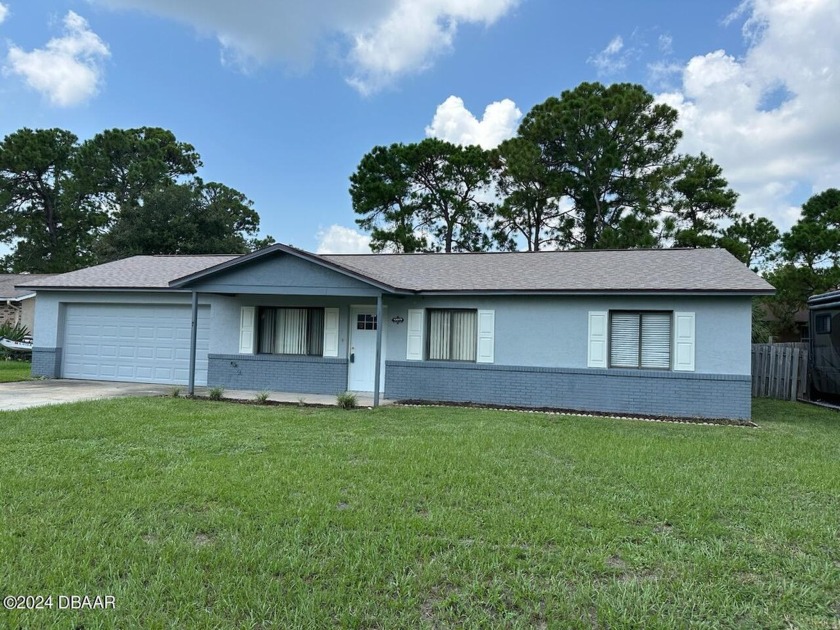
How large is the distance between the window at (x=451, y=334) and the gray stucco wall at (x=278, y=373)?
7.40ft

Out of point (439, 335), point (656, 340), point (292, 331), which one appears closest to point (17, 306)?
point (292, 331)

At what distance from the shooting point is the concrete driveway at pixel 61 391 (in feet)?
31.6

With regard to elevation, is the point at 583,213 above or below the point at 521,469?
above

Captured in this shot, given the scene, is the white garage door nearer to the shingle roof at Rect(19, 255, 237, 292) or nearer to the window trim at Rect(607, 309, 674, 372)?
the shingle roof at Rect(19, 255, 237, 292)

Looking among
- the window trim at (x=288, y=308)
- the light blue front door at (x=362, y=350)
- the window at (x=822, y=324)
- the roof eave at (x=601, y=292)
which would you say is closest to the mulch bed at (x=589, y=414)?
the light blue front door at (x=362, y=350)

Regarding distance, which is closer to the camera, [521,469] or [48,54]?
[521,469]

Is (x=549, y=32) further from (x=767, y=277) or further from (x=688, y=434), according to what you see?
(x=767, y=277)

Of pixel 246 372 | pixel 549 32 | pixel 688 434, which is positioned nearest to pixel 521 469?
pixel 688 434

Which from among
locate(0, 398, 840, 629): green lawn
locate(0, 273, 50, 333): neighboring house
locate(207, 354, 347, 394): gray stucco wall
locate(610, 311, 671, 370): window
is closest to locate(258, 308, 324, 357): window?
locate(207, 354, 347, 394): gray stucco wall

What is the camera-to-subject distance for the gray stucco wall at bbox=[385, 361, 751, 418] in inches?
388

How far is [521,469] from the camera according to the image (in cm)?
561

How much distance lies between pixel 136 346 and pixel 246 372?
3.63m

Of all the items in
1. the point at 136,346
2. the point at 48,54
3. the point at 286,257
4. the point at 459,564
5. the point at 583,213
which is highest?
the point at 48,54

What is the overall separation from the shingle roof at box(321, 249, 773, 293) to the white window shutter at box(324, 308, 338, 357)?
4.48 feet
